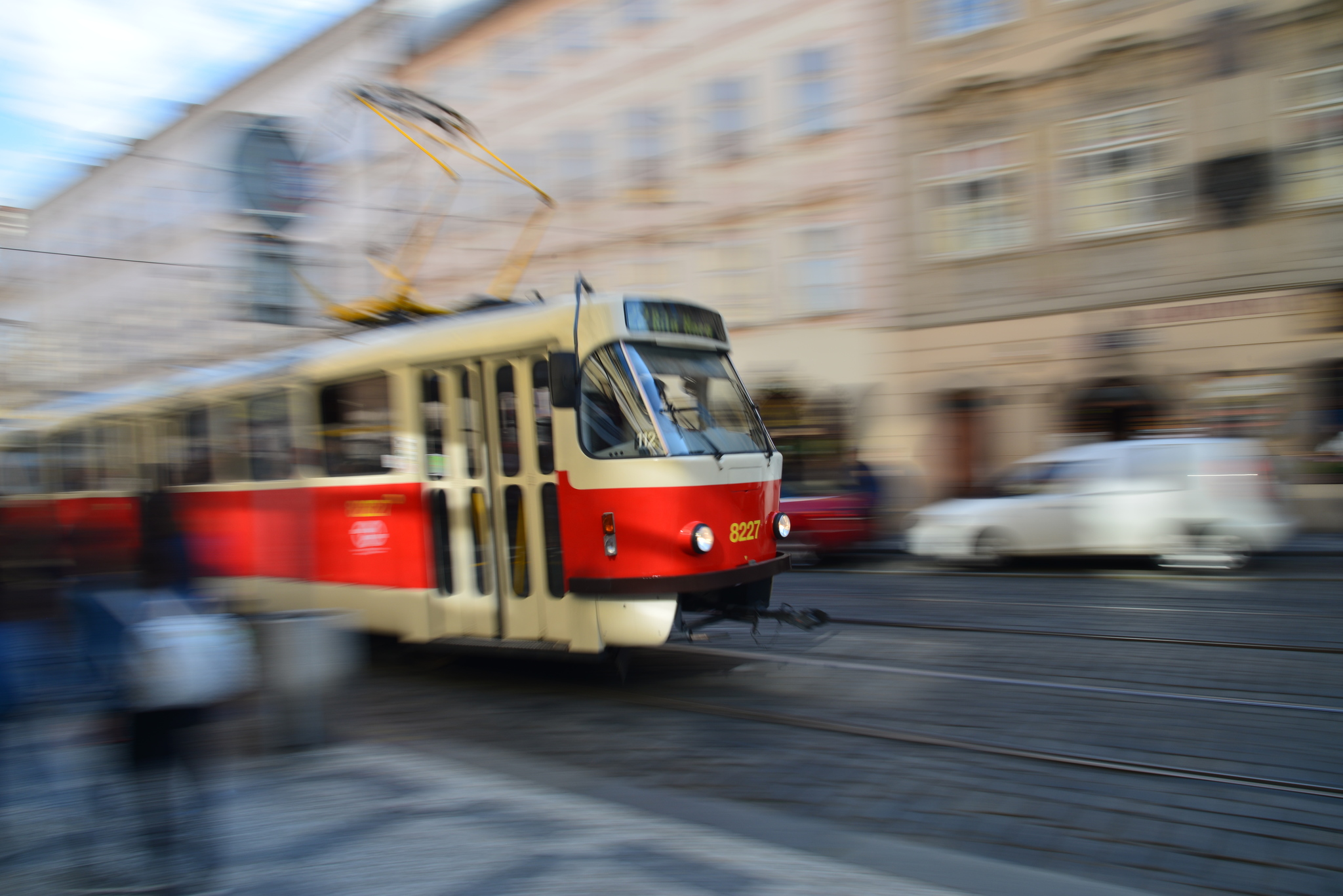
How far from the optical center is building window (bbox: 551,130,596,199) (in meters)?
25.5

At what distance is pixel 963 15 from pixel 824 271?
17.9ft

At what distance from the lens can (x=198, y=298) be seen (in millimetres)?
12891

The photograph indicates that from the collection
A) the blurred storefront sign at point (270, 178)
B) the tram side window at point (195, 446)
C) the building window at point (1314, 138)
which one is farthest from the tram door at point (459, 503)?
the building window at point (1314, 138)

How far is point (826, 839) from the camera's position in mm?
4223

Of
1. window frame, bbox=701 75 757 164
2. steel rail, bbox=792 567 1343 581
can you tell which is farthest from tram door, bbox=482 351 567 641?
window frame, bbox=701 75 757 164

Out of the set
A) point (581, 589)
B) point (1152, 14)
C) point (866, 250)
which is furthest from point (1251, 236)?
point (581, 589)

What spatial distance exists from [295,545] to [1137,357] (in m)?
14.1

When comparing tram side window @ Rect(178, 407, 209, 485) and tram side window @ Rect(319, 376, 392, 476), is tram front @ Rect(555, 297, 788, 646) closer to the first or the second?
tram side window @ Rect(319, 376, 392, 476)

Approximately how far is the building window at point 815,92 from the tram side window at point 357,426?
49.7ft

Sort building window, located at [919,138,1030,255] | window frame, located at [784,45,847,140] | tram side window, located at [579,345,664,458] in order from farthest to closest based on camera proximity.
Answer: window frame, located at [784,45,847,140] < building window, located at [919,138,1030,255] < tram side window, located at [579,345,664,458]

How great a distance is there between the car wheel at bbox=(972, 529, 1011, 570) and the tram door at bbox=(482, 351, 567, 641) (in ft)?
25.3

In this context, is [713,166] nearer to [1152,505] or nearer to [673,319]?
[1152,505]

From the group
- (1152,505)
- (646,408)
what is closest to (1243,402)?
(1152,505)

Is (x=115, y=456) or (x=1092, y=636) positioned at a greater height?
(x=115, y=456)
